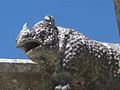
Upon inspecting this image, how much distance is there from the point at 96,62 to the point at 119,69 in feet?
1.03

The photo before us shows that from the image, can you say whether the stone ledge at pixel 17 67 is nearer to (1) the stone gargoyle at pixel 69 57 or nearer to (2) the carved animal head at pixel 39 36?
(1) the stone gargoyle at pixel 69 57

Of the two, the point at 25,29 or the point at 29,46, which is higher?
the point at 25,29

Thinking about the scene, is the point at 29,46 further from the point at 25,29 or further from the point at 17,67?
the point at 17,67

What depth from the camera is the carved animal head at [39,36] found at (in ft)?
21.4

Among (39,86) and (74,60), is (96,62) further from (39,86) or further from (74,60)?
(39,86)

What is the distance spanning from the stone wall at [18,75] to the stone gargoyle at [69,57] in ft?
1.02

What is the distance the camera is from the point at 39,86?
7012 mm

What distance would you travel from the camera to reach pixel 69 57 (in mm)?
6480

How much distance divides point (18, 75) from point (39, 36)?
70 centimetres

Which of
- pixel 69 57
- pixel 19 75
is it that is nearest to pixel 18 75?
pixel 19 75

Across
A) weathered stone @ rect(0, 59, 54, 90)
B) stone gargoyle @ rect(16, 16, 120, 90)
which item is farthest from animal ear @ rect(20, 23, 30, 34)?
weathered stone @ rect(0, 59, 54, 90)

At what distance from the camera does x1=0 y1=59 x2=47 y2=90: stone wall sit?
7.01 meters

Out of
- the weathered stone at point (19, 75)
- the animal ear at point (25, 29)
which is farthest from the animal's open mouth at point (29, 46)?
the weathered stone at point (19, 75)

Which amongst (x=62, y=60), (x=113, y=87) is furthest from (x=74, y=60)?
(x=113, y=87)
